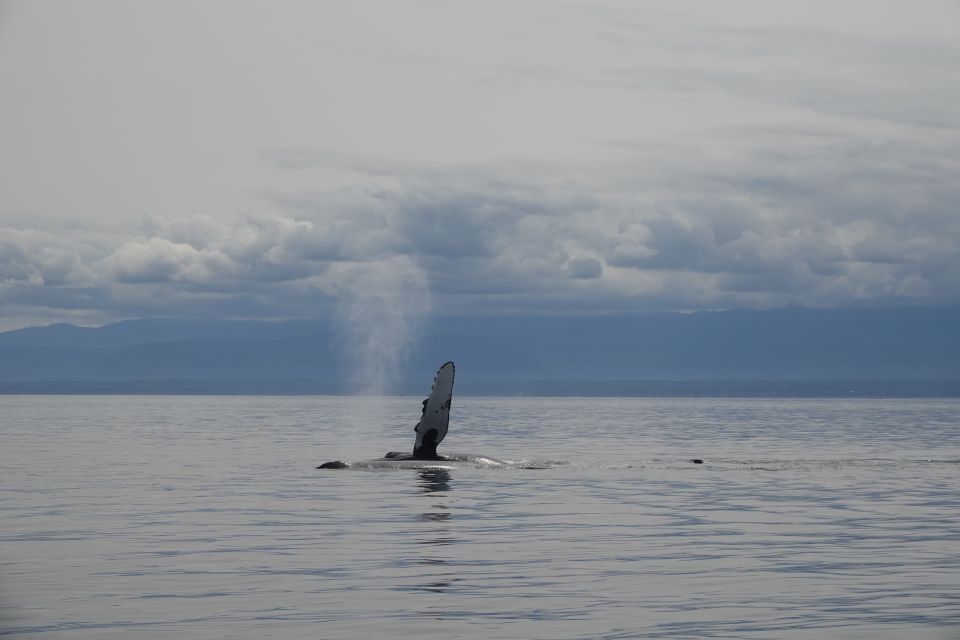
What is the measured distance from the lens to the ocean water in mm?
13891

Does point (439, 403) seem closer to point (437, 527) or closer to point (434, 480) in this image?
point (434, 480)

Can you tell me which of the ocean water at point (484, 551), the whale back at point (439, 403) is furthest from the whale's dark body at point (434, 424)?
the ocean water at point (484, 551)

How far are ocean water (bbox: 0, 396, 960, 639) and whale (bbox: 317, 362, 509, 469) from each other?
0.42 metres

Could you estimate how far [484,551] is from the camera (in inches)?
760

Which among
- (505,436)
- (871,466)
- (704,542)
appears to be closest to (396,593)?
(704,542)

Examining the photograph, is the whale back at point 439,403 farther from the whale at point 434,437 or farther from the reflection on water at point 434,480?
the reflection on water at point 434,480

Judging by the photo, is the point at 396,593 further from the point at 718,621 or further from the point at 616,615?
the point at 718,621

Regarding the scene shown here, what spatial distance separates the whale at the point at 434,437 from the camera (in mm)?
31719

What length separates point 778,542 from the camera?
20.2m

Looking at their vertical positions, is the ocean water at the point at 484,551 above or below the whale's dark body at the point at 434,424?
below

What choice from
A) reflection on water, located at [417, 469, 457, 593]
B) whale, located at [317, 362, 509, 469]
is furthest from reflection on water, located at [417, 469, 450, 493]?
whale, located at [317, 362, 509, 469]

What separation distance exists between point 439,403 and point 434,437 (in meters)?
2.07

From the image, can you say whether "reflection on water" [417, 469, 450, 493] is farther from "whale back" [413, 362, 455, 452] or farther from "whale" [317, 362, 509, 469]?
"whale back" [413, 362, 455, 452]

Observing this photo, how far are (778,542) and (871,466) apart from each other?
19.6 meters
